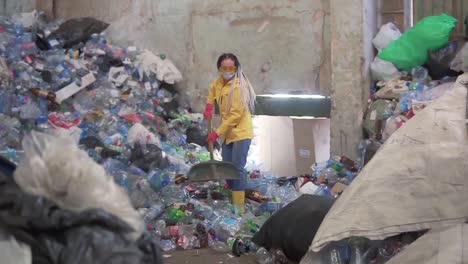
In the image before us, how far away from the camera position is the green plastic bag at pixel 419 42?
6.93 metres

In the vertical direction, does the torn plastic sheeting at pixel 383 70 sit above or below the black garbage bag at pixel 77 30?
below

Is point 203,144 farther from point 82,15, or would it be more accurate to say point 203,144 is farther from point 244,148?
point 82,15

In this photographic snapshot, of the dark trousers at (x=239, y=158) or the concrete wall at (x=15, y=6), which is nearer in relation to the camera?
the dark trousers at (x=239, y=158)

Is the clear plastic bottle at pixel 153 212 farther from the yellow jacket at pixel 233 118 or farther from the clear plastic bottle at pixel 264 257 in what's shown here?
the clear plastic bottle at pixel 264 257

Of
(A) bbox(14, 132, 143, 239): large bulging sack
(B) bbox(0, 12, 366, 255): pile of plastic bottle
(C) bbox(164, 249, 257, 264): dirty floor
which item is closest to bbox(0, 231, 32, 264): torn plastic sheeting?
(A) bbox(14, 132, 143, 239): large bulging sack

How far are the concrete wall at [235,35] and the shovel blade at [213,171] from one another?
2.34m

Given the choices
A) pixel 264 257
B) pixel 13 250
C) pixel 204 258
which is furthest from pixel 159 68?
pixel 13 250

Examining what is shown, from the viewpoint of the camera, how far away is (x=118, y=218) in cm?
163

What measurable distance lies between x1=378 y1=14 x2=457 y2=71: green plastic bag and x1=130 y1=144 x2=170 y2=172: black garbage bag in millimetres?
2718

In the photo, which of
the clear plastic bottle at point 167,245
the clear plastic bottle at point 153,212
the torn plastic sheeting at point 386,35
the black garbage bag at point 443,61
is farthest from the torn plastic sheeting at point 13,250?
the torn plastic sheeting at point 386,35

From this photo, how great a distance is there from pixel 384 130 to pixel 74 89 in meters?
3.87

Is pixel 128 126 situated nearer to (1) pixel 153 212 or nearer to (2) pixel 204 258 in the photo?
(1) pixel 153 212

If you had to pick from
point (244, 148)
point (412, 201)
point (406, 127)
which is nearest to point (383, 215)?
point (412, 201)

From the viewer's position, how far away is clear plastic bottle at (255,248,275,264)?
4590mm
